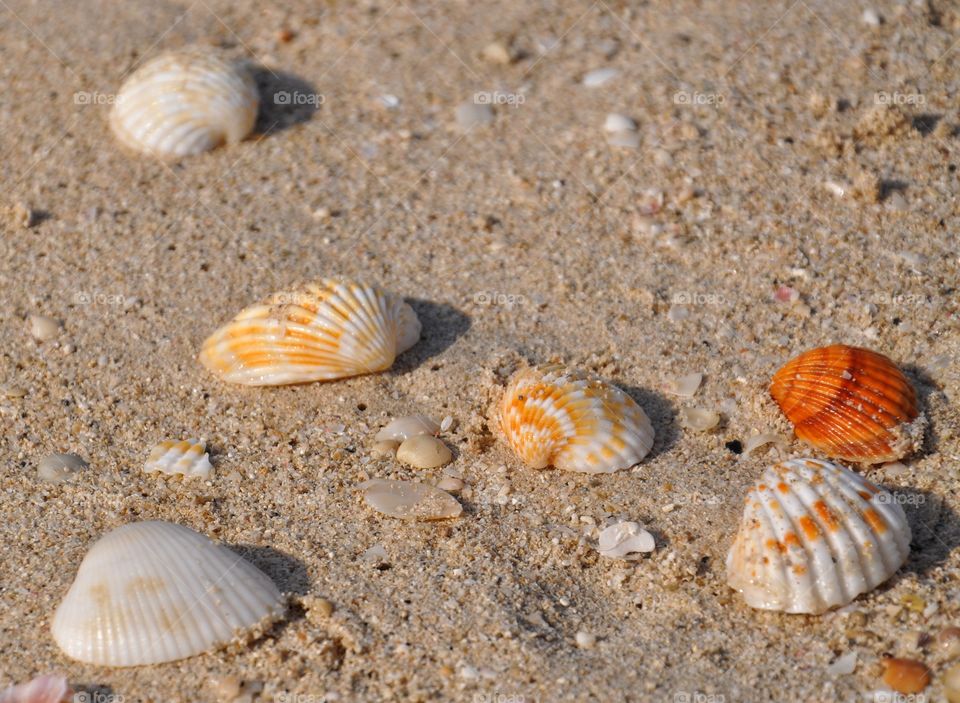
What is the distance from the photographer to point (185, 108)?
15.1ft

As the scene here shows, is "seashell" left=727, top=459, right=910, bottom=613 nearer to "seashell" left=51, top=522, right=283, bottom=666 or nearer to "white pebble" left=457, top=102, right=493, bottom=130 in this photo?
"seashell" left=51, top=522, right=283, bottom=666

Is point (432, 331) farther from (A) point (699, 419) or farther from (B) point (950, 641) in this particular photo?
(B) point (950, 641)

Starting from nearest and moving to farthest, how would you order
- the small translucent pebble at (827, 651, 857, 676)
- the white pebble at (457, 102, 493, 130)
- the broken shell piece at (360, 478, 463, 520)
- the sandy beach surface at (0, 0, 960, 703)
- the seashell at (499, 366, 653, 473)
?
the small translucent pebble at (827, 651, 857, 676) → the sandy beach surface at (0, 0, 960, 703) → the broken shell piece at (360, 478, 463, 520) → the seashell at (499, 366, 653, 473) → the white pebble at (457, 102, 493, 130)

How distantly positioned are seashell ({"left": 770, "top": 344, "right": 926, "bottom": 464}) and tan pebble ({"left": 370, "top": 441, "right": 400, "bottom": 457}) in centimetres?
129

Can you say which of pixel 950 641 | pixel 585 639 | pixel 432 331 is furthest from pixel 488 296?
pixel 950 641

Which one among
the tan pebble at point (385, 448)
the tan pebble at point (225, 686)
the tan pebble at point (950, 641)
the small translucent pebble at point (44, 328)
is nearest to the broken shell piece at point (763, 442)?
the tan pebble at point (950, 641)

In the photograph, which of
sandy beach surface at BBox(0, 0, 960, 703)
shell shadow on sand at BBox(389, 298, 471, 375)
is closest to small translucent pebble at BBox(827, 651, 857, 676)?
sandy beach surface at BBox(0, 0, 960, 703)

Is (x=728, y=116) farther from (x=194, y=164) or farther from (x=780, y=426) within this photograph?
(x=194, y=164)

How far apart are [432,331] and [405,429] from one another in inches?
20.7

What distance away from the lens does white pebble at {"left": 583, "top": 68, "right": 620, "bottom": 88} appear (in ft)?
15.8

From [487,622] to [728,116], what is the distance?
2661mm

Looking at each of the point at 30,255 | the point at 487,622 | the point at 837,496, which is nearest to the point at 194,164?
the point at 30,255

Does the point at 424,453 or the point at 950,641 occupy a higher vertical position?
the point at 950,641

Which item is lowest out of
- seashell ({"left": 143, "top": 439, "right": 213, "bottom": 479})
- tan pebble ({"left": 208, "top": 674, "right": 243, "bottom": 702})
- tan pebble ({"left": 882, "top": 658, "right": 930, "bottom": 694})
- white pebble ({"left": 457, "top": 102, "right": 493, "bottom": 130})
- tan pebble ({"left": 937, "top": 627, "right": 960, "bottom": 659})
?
seashell ({"left": 143, "top": 439, "right": 213, "bottom": 479})
